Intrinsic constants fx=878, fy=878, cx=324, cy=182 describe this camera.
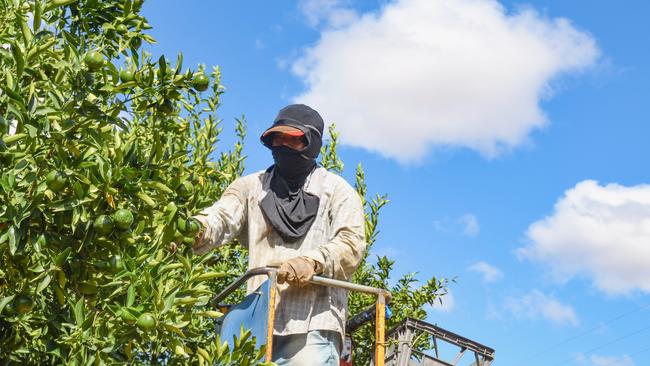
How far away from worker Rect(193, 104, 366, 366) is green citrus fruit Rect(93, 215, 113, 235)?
119 centimetres

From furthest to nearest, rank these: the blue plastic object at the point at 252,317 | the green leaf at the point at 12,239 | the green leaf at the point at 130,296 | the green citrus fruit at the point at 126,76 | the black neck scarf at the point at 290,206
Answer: the black neck scarf at the point at 290,206
the blue plastic object at the point at 252,317
the green citrus fruit at the point at 126,76
the green leaf at the point at 130,296
the green leaf at the point at 12,239

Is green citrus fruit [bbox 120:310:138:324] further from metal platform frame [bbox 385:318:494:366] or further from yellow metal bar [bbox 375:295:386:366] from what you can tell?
metal platform frame [bbox 385:318:494:366]

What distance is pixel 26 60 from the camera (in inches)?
170

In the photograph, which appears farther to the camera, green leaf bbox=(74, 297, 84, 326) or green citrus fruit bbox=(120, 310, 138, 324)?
green leaf bbox=(74, 297, 84, 326)

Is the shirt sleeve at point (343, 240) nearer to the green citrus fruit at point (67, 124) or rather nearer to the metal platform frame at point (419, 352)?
the green citrus fruit at point (67, 124)

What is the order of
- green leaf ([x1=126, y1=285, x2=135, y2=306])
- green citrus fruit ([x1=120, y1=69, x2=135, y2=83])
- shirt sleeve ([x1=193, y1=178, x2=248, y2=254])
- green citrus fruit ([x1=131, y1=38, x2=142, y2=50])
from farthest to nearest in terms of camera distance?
shirt sleeve ([x1=193, y1=178, x2=248, y2=254]) < green citrus fruit ([x1=131, y1=38, x2=142, y2=50]) < green citrus fruit ([x1=120, y1=69, x2=135, y2=83]) < green leaf ([x1=126, y1=285, x2=135, y2=306])

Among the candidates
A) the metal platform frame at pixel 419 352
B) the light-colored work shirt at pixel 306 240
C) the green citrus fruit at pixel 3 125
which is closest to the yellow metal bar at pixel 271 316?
the light-colored work shirt at pixel 306 240

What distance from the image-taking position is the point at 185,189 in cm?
469

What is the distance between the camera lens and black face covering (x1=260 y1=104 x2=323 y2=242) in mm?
5844

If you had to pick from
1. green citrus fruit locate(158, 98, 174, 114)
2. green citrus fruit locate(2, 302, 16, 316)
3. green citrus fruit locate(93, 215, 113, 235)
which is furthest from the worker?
green citrus fruit locate(2, 302, 16, 316)

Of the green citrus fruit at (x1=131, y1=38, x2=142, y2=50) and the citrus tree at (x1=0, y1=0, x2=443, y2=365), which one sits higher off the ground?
the green citrus fruit at (x1=131, y1=38, x2=142, y2=50)

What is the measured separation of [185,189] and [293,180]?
1.47 m

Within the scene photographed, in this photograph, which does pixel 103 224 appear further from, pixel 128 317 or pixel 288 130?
pixel 288 130

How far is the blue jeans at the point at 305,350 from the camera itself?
5473mm
